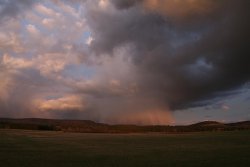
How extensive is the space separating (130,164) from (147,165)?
5.14ft

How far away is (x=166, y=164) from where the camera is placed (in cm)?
3328

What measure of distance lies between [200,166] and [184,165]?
1.52m

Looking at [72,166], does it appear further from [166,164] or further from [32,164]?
[166,164]

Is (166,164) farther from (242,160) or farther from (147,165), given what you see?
(242,160)

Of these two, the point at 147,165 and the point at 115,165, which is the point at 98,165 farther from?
the point at 147,165

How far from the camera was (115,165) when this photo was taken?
108 ft

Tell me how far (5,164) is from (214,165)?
17590mm

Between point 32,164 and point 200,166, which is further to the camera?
point 32,164

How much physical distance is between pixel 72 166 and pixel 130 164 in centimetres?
490

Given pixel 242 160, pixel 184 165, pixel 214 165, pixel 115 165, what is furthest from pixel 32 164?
pixel 242 160

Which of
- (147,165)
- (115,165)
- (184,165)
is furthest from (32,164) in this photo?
(184,165)

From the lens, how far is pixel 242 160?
35000mm

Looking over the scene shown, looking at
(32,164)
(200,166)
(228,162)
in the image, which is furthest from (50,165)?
(228,162)

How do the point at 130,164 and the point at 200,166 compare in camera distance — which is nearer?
the point at 200,166
